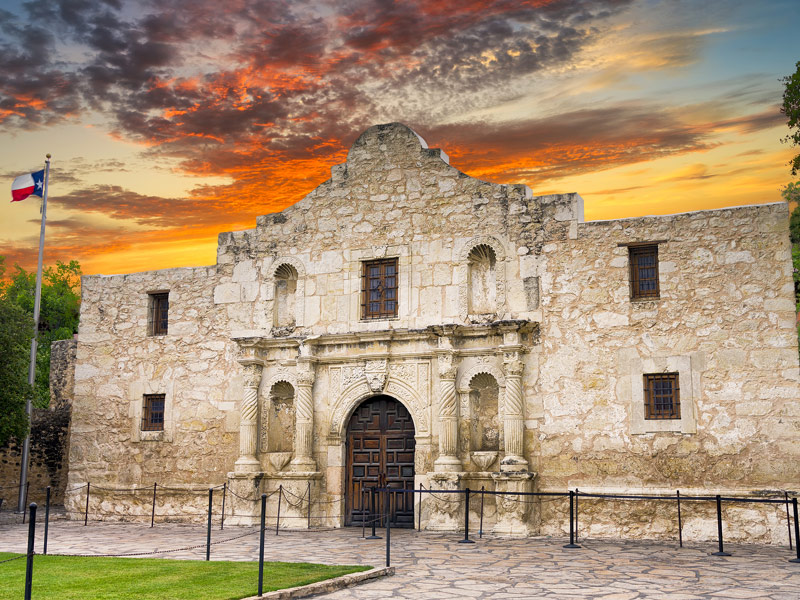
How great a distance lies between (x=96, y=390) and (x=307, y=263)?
6304 millimetres

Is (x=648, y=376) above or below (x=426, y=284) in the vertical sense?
below

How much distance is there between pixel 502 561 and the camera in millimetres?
11875

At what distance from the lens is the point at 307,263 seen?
18500 millimetres

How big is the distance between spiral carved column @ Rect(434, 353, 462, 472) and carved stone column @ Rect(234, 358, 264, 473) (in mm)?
4139

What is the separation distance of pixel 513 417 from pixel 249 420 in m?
5.71

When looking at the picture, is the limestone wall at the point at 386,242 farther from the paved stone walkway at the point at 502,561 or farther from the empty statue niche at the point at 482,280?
the paved stone walkway at the point at 502,561

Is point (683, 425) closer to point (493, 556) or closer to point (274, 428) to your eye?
point (493, 556)

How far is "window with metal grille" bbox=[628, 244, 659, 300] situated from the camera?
15.6 m

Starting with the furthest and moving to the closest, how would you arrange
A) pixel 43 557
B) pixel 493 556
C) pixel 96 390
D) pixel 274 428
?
pixel 96 390
pixel 274 428
pixel 493 556
pixel 43 557

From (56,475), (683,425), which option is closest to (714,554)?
(683,425)

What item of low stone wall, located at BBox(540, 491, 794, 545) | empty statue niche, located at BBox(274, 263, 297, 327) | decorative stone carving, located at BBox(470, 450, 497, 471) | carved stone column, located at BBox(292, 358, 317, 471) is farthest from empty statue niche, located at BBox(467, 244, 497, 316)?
empty statue niche, located at BBox(274, 263, 297, 327)

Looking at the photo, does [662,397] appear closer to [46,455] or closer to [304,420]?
[304,420]

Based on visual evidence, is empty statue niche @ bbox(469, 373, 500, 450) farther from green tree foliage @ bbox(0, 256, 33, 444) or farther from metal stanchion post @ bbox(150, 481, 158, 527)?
green tree foliage @ bbox(0, 256, 33, 444)

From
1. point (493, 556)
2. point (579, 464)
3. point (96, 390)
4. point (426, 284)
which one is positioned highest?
point (426, 284)
